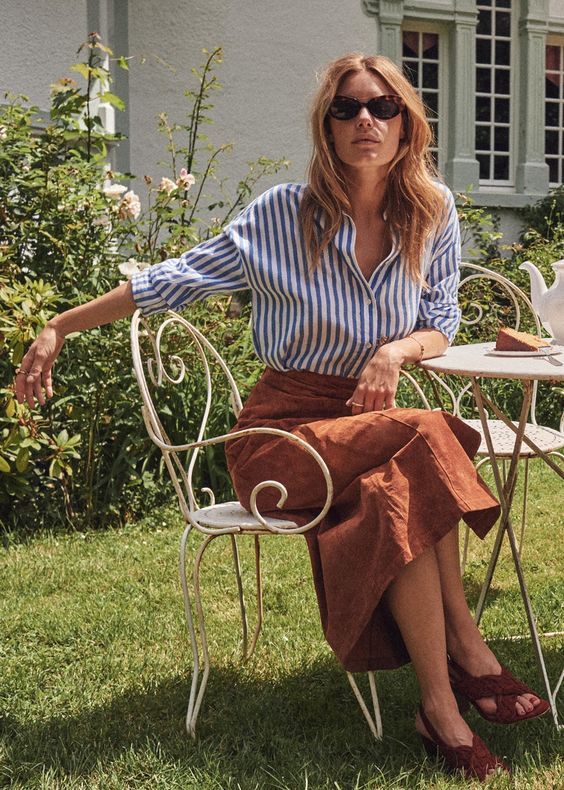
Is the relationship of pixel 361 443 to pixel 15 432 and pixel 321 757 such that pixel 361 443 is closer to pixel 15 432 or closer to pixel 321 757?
pixel 321 757

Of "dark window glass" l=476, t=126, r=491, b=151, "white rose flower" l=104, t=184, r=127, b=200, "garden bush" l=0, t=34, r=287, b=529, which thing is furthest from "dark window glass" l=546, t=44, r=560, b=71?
"white rose flower" l=104, t=184, r=127, b=200

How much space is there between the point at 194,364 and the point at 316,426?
2.35 metres

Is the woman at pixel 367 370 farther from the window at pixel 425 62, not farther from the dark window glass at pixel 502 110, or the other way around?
the dark window glass at pixel 502 110

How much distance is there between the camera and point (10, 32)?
19.7 feet

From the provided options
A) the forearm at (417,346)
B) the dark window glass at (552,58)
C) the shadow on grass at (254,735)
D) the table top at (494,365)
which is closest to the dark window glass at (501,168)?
the dark window glass at (552,58)

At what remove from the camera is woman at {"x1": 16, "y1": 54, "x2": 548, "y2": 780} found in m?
2.23

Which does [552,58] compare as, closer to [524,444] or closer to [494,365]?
[524,444]

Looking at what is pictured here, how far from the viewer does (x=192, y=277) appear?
8.30 ft

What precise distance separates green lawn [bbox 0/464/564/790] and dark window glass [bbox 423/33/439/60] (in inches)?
278

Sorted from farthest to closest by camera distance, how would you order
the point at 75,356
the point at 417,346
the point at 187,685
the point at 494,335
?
1. the point at 494,335
2. the point at 75,356
3. the point at 187,685
4. the point at 417,346

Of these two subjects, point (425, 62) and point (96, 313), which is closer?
point (96, 313)

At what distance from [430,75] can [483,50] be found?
64 centimetres

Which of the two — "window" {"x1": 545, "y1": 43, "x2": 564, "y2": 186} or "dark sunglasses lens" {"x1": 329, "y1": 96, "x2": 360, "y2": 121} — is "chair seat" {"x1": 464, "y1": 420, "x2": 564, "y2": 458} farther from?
"window" {"x1": 545, "y1": 43, "x2": 564, "y2": 186}

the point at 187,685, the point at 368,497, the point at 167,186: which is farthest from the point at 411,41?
the point at 368,497
